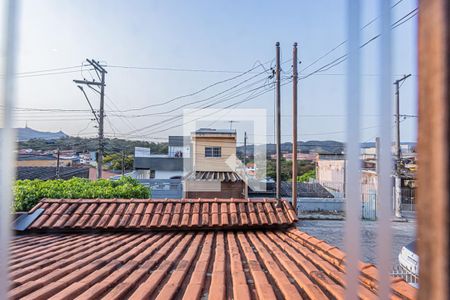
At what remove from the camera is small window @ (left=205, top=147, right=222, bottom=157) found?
12812 millimetres

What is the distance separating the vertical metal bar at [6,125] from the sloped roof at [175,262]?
25 cm

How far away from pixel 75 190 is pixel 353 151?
5891mm

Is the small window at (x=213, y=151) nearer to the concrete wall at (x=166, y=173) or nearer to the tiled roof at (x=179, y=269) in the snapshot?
the concrete wall at (x=166, y=173)

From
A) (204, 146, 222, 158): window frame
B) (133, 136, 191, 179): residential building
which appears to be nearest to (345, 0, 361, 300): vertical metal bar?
(204, 146, 222, 158): window frame

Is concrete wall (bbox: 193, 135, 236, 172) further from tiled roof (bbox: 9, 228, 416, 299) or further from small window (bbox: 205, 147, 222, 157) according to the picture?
tiled roof (bbox: 9, 228, 416, 299)

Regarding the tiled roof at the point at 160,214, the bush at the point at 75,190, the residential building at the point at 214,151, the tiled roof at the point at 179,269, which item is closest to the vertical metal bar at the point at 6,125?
the tiled roof at the point at 179,269

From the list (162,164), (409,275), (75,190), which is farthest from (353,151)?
(162,164)

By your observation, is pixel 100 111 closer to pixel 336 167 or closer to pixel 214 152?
pixel 214 152

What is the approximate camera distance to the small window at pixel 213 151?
12.8 meters

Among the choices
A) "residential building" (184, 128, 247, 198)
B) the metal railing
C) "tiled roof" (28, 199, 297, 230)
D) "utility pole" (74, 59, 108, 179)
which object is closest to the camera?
the metal railing

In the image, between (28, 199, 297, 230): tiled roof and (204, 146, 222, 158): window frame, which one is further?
(204, 146, 222, 158): window frame

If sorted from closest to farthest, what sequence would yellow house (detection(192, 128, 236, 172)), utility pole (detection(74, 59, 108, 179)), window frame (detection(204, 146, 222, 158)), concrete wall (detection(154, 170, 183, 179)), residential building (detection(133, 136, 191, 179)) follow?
utility pole (detection(74, 59, 108, 179)), yellow house (detection(192, 128, 236, 172)), window frame (detection(204, 146, 222, 158)), residential building (detection(133, 136, 191, 179)), concrete wall (detection(154, 170, 183, 179))

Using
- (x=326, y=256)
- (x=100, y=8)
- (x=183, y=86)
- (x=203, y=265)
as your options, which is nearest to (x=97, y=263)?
(x=203, y=265)

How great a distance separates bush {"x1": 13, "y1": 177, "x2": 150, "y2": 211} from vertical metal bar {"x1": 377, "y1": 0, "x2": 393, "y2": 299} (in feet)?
17.5
